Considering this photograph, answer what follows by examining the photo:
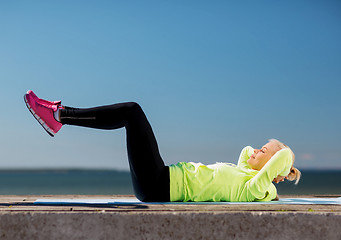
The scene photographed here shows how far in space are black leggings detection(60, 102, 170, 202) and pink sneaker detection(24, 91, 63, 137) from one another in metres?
0.10

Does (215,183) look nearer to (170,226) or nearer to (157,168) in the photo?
(157,168)

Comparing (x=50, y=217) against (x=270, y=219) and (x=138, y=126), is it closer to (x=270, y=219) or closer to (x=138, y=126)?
(x=138, y=126)

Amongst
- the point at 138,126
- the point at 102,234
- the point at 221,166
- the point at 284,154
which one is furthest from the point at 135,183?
the point at 284,154

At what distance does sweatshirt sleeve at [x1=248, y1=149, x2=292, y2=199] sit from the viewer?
130 inches

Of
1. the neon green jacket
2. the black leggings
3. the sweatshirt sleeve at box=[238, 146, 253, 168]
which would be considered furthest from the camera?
the sweatshirt sleeve at box=[238, 146, 253, 168]

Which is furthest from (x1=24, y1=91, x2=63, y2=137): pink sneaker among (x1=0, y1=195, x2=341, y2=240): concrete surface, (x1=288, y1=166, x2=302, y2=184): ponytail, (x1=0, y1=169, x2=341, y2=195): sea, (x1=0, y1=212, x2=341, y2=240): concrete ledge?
(x1=0, y1=169, x2=341, y2=195): sea

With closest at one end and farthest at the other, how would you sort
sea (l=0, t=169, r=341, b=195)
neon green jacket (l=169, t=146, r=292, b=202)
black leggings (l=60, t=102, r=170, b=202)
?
black leggings (l=60, t=102, r=170, b=202) < neon green jacket (l=169, t=146, r=292, b=202) < sea (l=0, t=169, r=341, b=195)

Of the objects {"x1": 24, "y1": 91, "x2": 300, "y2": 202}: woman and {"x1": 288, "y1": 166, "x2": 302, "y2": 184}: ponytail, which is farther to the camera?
{"x1": 288, "y1": 166, "x2": 302, "y2": 184}: ponytail

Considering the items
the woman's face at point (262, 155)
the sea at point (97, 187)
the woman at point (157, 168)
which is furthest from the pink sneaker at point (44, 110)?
the sea at point (97, 187)

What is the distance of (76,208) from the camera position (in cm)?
257

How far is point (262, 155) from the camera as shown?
12.4ft

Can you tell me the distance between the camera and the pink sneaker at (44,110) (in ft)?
10.5

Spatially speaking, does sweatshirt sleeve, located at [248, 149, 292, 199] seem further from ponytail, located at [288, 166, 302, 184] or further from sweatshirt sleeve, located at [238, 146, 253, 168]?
sweatshirt sleeve, located at [238, 146, 253, 168]

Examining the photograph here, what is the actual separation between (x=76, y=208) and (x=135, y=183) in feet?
3.11
